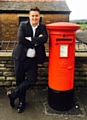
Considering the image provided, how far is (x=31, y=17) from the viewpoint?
10.7 feet

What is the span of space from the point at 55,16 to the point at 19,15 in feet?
7.79

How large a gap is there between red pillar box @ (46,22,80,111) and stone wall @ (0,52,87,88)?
2.75 feet

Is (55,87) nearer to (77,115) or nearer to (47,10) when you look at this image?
(77,115)

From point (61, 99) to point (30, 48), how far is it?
109 cm

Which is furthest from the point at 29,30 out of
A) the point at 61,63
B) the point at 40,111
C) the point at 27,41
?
the point at 40,111

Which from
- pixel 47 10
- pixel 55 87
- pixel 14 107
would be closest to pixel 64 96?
pixel 55 87

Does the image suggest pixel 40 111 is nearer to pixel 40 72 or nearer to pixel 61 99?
pixel 61 99

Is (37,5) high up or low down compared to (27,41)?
up

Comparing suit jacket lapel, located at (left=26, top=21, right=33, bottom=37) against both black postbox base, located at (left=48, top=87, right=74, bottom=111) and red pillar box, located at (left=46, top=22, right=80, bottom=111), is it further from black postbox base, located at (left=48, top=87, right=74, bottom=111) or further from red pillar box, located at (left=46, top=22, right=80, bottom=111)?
black postbox base, located at (left=48, top=87, right=74, bottom=111)

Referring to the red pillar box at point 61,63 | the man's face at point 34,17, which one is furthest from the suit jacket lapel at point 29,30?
the red pillar box at point 61,63

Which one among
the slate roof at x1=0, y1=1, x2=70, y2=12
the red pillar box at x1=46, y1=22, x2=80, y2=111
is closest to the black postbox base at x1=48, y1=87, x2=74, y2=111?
the red pillar box at x1=46, y1=22, x2=80, y2=111

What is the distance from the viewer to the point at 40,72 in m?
4.52

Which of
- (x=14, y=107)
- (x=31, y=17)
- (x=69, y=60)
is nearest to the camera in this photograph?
(x=31, y=17)

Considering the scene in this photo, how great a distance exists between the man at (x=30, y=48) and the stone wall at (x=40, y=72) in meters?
0.97
